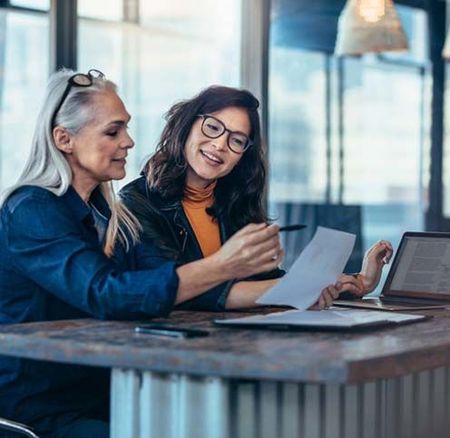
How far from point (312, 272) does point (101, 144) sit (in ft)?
1.87

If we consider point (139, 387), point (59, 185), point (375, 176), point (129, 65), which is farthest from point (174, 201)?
A: point (375, 176)

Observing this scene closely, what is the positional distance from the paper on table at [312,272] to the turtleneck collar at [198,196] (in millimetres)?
645

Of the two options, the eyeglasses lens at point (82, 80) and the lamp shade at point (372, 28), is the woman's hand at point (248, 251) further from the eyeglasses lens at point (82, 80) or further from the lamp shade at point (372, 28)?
the lamp shade at point (372, 28)

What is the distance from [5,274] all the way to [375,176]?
16.6 feet

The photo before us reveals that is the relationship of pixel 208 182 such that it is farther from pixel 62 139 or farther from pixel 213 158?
pixel 62 139

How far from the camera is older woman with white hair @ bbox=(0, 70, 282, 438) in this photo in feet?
6.79

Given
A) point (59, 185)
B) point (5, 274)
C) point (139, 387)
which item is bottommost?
point (139, 387)

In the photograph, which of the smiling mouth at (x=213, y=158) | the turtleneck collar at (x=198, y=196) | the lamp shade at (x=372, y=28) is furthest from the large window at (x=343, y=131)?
the smiling mouth at (x=213, y=158)

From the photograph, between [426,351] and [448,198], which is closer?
[426,351]

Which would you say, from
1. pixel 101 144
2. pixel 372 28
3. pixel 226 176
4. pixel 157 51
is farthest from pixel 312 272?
pixel 157 51

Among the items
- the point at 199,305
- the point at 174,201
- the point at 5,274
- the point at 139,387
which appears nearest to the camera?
the point at 139,387

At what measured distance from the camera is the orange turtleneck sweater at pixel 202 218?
2.83 m

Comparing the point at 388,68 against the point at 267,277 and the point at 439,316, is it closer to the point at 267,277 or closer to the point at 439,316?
the point at 267,277

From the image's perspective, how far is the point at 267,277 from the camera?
2.91 metres
